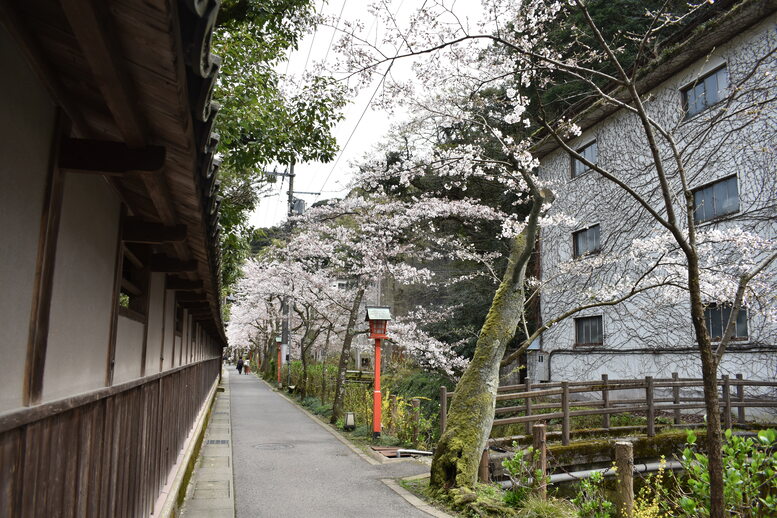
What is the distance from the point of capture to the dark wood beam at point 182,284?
720cm

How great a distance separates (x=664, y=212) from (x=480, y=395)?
33.5ft

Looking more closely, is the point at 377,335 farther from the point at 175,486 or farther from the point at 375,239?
the point at 175,486

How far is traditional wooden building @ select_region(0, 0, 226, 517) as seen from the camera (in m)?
1.84

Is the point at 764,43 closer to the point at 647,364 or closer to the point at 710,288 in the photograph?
the point at 710,288

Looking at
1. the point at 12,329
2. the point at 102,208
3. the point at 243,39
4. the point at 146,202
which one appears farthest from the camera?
the point at 243,39

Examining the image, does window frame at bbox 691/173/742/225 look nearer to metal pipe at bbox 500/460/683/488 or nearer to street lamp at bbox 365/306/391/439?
metal pipe at bbox 500/460/683/488

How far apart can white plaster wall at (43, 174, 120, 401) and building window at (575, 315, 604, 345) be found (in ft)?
54.8

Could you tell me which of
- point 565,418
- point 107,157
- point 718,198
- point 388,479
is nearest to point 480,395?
point 388,479

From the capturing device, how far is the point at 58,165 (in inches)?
99.8

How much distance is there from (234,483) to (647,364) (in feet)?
39.5

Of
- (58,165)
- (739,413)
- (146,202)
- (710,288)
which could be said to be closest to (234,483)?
(146,202)

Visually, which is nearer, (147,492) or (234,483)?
(147,492)

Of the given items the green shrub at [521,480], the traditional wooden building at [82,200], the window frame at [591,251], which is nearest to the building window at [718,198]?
the window frame at [591,251]

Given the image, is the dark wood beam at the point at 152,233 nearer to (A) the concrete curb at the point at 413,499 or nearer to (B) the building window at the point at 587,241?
(A) the concrete curb at the point at 413,499
